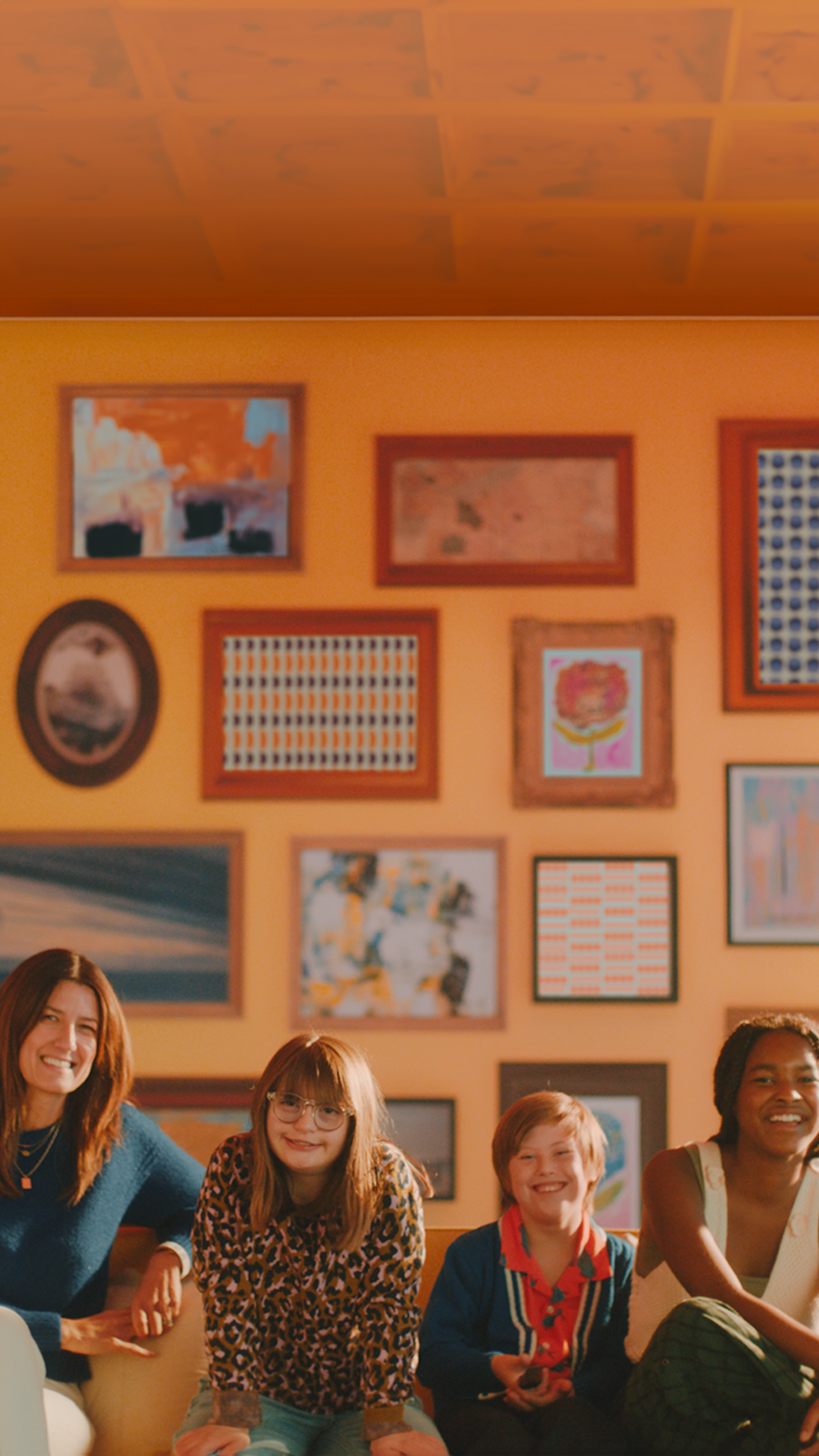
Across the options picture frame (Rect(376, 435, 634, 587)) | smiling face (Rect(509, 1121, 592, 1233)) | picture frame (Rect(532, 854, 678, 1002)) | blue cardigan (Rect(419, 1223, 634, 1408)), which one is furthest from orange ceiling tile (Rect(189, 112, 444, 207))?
blue cardigan (Rect(419, 1223, 634, 1408))

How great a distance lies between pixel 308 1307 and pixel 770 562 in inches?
81.8

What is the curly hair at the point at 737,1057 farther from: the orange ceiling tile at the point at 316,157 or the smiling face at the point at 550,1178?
the orange ceiling tile at the point at 316,157

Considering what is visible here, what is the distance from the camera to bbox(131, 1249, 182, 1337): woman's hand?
1.88 m

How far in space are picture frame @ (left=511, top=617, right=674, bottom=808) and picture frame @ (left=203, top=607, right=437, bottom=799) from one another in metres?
0.24

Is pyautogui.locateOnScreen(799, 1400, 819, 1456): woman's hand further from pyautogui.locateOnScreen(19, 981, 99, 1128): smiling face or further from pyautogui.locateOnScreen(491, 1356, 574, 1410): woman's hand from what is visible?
pyautogui.locateOnScreen(19, 981, 99, 1128): smiling face

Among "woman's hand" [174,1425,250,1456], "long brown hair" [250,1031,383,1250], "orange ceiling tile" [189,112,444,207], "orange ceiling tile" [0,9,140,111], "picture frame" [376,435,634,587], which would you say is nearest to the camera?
"woman's hand" [174,1425,250,1456]

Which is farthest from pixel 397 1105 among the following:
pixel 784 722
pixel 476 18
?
pixel 476 18

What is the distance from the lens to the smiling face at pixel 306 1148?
1800 mm

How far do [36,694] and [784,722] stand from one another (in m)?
1.90

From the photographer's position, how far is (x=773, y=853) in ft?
9.80

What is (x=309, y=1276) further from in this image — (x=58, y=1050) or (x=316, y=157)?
(x=316, y=157)

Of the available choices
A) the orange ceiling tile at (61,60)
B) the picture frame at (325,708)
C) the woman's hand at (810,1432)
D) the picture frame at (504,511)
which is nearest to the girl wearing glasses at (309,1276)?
the woman's hand at (810,1432)

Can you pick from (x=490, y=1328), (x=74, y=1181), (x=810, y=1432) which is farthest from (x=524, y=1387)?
(x=74, y=1181)

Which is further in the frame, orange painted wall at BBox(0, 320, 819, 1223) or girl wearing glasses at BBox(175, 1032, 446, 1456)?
orange painted wall at BBox(0, 320, 819, 1223)
